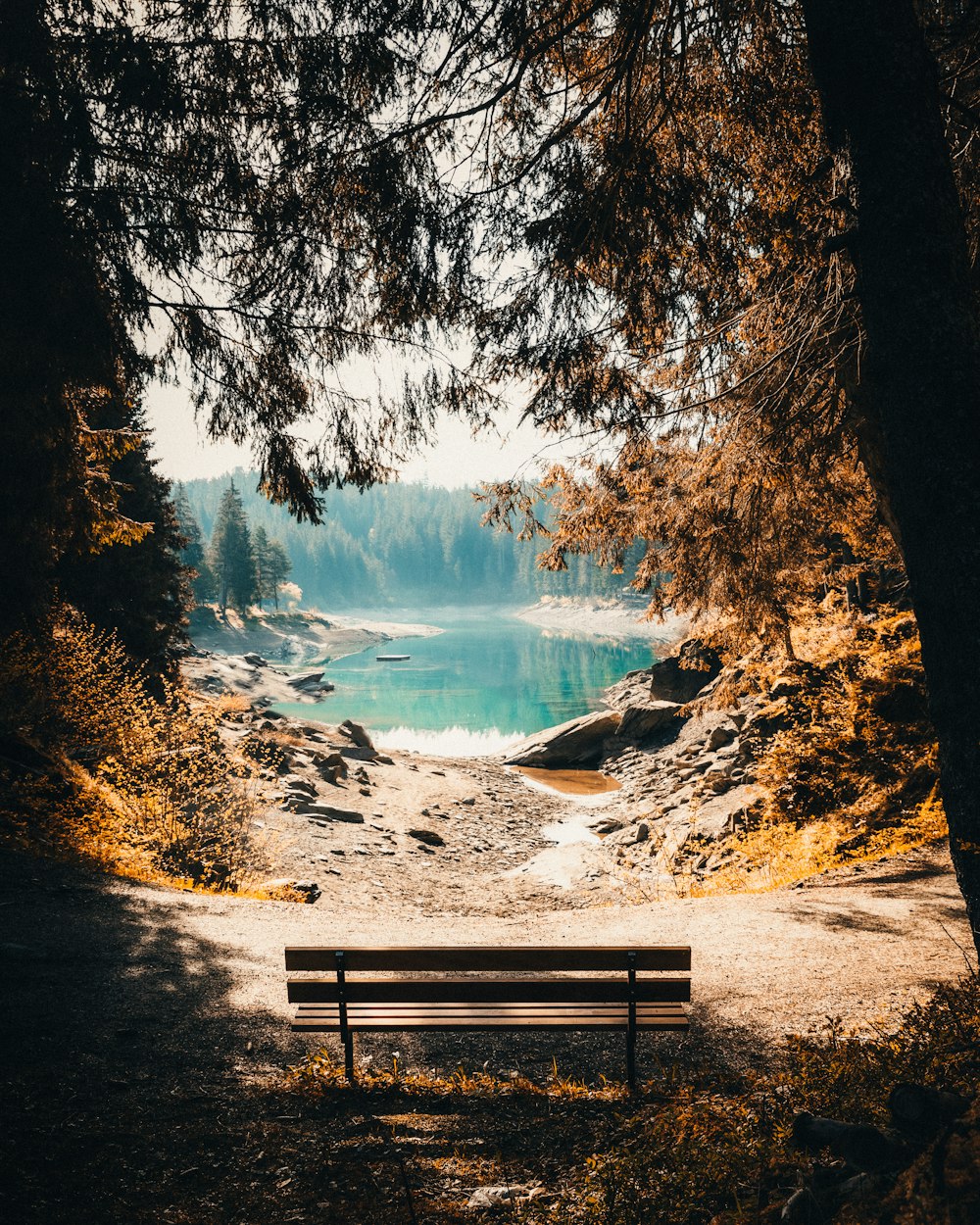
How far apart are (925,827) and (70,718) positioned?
39.8 feet

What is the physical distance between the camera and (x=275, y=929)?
7652 millimetres

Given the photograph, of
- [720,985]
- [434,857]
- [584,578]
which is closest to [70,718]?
[434,857]

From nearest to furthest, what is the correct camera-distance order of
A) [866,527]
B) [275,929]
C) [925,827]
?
1. [275,929]
2. [925,827]
3. [866,527]

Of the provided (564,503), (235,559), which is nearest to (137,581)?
(564,503)

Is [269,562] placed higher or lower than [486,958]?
higher

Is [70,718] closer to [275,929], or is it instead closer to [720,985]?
[275,929]

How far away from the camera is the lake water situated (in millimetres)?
34656

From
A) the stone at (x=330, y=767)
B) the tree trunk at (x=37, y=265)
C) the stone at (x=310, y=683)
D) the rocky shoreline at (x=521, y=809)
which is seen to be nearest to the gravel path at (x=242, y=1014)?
the rocky shoreline at (x=521, y=809)

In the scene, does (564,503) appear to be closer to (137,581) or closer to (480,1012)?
(480,1012)

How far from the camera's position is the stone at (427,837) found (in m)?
15.2

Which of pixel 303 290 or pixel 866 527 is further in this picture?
pixel 866 527

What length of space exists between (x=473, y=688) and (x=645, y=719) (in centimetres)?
2576

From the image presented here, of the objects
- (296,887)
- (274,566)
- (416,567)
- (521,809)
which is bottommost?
(521,809)

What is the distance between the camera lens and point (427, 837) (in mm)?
15328
